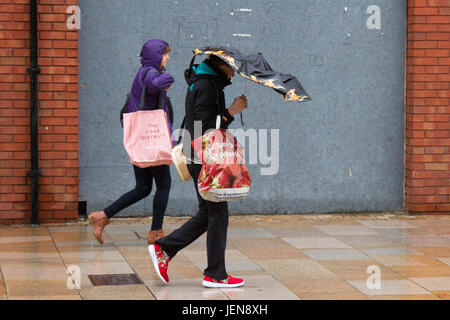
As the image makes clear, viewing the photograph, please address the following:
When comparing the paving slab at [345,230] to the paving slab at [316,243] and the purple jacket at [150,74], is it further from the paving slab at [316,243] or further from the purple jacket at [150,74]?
the purple jacket at [150,74]

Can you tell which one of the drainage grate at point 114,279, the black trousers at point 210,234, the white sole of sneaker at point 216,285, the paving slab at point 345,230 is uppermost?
the black trousers at point 210,234

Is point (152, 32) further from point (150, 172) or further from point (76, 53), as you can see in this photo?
point (150, 172)

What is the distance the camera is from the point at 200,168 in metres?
6.69

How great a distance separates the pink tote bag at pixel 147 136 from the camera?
8.04 m

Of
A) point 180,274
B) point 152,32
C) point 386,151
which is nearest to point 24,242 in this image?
point 180,274

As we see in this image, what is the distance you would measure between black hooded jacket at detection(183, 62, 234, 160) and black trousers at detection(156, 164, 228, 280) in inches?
11.0

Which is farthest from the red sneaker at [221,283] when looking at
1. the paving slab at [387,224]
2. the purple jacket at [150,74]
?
the paving slab at [387,224]

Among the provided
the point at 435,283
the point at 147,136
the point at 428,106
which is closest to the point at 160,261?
the point at 147,136

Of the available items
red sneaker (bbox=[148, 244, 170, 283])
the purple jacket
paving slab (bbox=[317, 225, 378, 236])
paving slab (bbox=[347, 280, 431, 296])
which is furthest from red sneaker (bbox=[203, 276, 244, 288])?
paving slab (bbox=[317, 225, 378, 236])

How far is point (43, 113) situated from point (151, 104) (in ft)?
5.66

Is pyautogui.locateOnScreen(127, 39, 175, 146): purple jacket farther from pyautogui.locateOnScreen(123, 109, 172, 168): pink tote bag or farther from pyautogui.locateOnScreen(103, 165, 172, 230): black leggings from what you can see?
pyautogui.locateOnScreen(103, 165, 172, 230): black leggings

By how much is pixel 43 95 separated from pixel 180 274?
3.03 meters

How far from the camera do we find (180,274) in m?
7.23

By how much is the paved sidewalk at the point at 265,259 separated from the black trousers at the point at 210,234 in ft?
0.62
